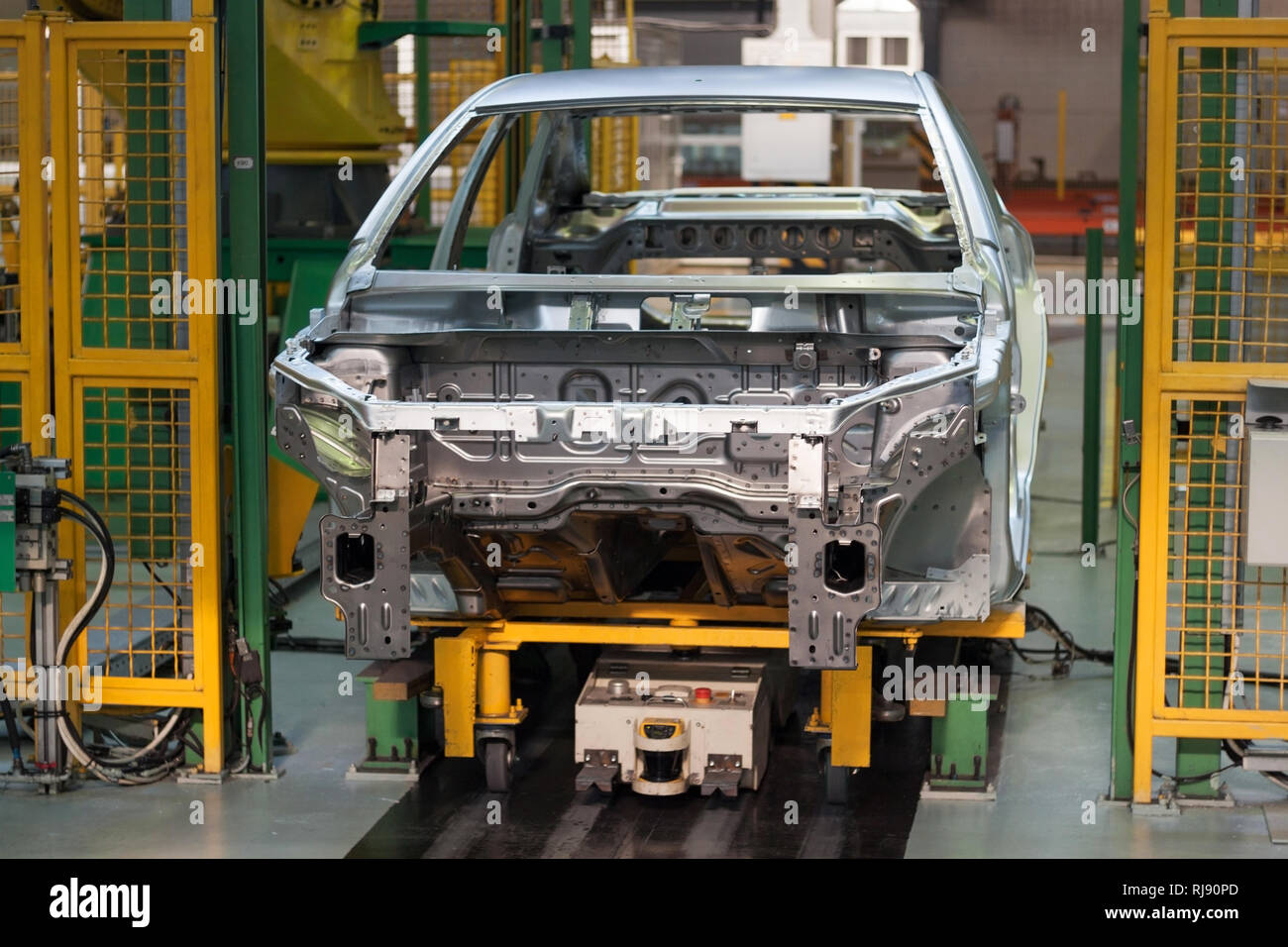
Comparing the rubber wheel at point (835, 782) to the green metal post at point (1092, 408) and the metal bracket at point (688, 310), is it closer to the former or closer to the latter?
the metal bracket at point (688, 310)

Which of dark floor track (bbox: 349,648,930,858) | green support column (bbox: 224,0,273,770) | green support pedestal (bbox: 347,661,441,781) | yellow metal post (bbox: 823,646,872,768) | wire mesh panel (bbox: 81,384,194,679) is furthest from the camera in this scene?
green support pedestal (bbox: 347,661,441,781)

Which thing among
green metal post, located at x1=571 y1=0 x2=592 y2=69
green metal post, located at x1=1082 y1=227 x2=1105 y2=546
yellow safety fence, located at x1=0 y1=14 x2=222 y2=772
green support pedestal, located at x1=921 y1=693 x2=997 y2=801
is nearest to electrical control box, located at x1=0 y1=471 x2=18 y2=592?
yellow safety fence, located at x1=0 y1=14 x2=222 y2=772

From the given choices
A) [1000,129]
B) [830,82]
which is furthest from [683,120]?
[830,82]

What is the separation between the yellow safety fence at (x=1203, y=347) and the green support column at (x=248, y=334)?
248 cm

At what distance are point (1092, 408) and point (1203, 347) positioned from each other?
10.8 ft

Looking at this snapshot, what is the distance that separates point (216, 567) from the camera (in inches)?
201

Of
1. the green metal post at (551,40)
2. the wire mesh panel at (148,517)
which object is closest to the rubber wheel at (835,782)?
the wire mesh panel at (148,517)

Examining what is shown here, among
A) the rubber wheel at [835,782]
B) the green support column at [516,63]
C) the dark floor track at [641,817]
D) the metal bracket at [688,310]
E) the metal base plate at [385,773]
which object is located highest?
the green support column at [516,63]

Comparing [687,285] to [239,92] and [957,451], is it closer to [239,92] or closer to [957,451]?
[957,451]

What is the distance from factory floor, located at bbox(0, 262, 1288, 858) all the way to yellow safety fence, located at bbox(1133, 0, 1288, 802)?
1.09 ft

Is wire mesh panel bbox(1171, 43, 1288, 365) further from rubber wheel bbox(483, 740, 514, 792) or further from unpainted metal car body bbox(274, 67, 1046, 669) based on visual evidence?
rubber wheel bbox(483, 740, 514, 792)

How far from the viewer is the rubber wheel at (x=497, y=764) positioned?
507 centimetres

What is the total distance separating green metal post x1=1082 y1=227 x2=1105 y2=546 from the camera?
25.8ft

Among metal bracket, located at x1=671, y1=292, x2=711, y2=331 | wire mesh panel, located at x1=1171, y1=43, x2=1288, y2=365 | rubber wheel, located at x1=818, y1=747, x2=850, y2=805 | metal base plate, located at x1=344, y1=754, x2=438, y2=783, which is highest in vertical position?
wire mesh panel, located at x1=1171, y1=43, x2=1288, y2=365
